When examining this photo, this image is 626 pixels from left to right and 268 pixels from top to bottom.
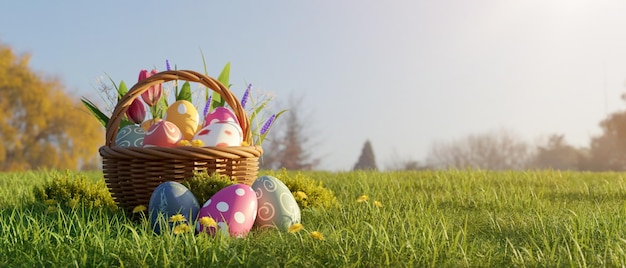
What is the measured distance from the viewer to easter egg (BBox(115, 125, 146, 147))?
15.1 feet

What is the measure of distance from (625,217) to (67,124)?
1954cm

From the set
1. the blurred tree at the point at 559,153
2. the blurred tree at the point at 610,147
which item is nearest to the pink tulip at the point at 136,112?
the blurred tree at the point at 610,147

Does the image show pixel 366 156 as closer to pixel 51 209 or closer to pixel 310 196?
pixel 310 196

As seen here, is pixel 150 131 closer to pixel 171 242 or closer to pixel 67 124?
pixel 171 242

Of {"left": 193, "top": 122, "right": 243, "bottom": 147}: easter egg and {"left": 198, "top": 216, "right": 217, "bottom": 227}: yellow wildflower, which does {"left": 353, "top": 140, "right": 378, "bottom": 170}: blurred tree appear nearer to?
{"left": 193, "top": 122, "right": 243, "bottom": 147}: easter egg

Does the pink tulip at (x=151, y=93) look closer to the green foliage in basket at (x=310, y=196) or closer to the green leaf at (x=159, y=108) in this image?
the green leaf at (x=159, y=108)

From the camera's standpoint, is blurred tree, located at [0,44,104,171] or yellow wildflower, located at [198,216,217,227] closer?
yellow wildflower, located at [198,216,217,227]

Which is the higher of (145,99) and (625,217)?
(145,99)

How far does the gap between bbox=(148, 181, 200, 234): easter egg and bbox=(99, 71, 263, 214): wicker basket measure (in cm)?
39

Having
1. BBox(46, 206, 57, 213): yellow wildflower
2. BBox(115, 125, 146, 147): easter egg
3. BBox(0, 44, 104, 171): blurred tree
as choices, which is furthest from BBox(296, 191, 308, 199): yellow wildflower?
BBox(0, 44, 104, 171): blurred tree

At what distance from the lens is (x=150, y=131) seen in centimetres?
435

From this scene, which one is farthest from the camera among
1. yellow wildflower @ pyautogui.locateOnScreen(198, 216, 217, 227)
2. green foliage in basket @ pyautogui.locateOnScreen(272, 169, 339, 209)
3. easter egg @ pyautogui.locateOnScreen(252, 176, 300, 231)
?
green foliage in basket @ pyautogui.locateOnScreen(272, 169, 339, 209)

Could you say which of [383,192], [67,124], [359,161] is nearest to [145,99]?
[383,192]

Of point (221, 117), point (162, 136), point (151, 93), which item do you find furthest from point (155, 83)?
point (151, 93)
